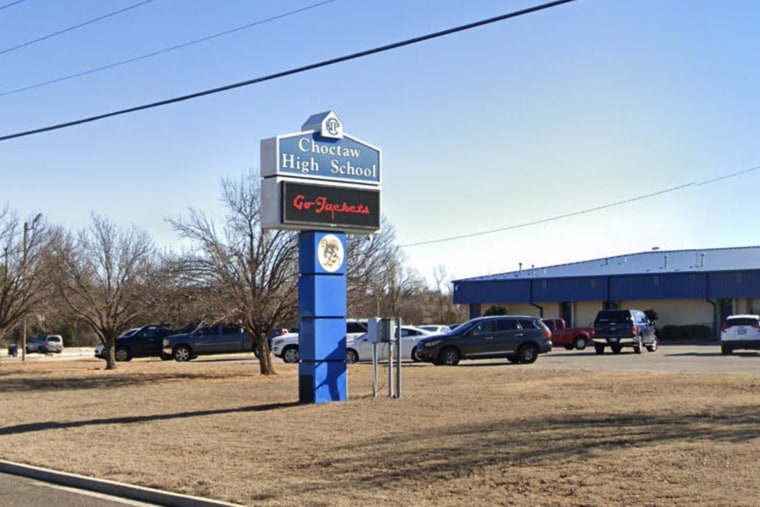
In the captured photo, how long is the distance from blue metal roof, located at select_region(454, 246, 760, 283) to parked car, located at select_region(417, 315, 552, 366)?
113ft

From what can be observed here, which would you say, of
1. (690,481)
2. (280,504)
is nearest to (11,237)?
(280,504)

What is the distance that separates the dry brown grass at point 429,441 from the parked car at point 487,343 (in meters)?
7.70

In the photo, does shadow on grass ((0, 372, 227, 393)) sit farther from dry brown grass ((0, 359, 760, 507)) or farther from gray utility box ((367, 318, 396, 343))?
gray utility box ((367, 318, 396, 343))

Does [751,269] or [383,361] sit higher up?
[751,269]

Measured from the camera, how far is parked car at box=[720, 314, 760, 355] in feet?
116

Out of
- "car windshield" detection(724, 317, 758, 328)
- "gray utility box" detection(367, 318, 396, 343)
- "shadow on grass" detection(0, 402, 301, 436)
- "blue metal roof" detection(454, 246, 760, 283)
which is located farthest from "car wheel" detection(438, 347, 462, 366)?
"blue metal roof" detection(454, 246, 760, 283)

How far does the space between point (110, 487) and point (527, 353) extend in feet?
70.3

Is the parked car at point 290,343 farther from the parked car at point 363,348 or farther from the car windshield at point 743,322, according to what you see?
the car windshield at point 743,322

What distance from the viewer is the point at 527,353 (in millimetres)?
31188

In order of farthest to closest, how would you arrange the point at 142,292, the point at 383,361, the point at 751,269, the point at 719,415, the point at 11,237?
1. the point at 751,269
2. the point at 11,237
3. the point at 383,361
4. the point at 142,292
5. the point at 719,415

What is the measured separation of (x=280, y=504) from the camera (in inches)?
389

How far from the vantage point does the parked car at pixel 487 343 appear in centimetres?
3095

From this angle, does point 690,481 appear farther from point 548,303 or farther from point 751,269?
point 548,303

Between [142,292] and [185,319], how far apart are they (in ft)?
15.3
